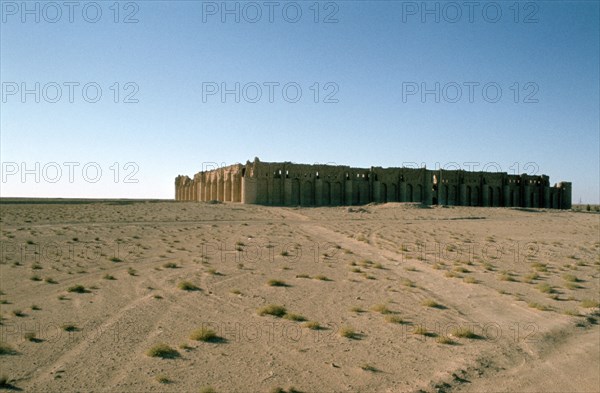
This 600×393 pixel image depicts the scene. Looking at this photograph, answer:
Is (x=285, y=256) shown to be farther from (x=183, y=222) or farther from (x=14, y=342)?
(x=183, y=222)

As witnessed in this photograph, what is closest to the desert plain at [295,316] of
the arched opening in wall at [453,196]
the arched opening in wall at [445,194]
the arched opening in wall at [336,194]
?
the arched opening in wall at [336,194]

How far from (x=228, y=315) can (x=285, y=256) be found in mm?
8661

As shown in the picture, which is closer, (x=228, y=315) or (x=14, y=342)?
(x=14, y=342)

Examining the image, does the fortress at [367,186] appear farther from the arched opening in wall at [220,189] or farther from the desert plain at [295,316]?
the desert plain at [295,316]

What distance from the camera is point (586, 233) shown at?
102 ft

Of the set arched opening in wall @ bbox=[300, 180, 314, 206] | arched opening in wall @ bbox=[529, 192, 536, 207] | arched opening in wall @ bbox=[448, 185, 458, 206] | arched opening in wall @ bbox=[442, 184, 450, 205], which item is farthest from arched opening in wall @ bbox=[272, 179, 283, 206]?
arched opening in wall @ bbox=[529, 192, 536, 207]

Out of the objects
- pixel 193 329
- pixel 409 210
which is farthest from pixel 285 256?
pixel 409 210

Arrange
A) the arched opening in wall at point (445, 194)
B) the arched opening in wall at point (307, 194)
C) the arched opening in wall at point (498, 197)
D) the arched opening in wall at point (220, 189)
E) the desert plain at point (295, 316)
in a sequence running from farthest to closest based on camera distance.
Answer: the arched opening in wall at point (498, 197), the arched opening in wall at point (445, 194), the arched opening in wall at point (220, 189), the arched opening in wall at point (307, 194), the desert plain at point (295, 316)

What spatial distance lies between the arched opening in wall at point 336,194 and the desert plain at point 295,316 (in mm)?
33949

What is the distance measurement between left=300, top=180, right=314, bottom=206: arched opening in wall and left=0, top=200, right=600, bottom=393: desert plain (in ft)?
105

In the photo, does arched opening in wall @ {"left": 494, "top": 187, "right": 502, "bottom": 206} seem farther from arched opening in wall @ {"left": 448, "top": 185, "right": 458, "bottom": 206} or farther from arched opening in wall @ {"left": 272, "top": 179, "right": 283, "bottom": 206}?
arched opening in wall @ {"left": 272, "top": 179, "right": 283, "bottom": 206}

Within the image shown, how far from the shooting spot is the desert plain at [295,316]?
7461 millimetres

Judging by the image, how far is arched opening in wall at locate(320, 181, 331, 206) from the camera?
187 ft

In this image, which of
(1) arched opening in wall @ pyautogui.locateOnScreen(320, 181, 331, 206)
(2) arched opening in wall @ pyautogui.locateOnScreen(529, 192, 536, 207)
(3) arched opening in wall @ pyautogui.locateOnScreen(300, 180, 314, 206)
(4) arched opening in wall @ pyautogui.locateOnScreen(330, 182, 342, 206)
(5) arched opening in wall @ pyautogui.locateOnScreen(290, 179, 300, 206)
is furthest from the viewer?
(2) arched opening in wall @ pyautogui.locateOnScreen(529, 192, 536, 207)
